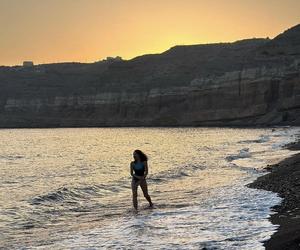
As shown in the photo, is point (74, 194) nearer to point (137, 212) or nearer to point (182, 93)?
point (137, 212)

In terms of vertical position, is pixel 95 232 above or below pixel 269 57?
below

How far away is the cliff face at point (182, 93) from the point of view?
12438cm

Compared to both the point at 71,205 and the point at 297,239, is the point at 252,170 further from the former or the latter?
the point at 297,239

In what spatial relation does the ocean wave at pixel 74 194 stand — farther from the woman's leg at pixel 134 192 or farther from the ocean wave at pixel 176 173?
the woman's leg at pixel 134 192

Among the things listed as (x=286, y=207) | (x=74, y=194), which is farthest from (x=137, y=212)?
(x=74, y=194)

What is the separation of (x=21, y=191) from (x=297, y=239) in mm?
16039

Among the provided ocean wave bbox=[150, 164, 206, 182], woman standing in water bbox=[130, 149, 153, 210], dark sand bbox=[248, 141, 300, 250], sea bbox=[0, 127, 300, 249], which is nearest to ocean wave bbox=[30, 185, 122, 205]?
sea bbox=[0, 127, 300, 249]

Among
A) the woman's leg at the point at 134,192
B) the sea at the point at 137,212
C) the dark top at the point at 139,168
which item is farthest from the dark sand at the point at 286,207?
the woman's leg at the point at 134,192

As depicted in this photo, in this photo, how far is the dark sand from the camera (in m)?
9.81

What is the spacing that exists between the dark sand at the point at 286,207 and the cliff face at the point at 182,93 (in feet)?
297

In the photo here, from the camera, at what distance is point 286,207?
1370 cm

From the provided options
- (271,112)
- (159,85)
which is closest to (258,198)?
(271,112)

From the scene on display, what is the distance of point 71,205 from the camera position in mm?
19500

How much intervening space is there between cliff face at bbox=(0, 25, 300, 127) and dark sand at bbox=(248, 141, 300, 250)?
90.5 m
